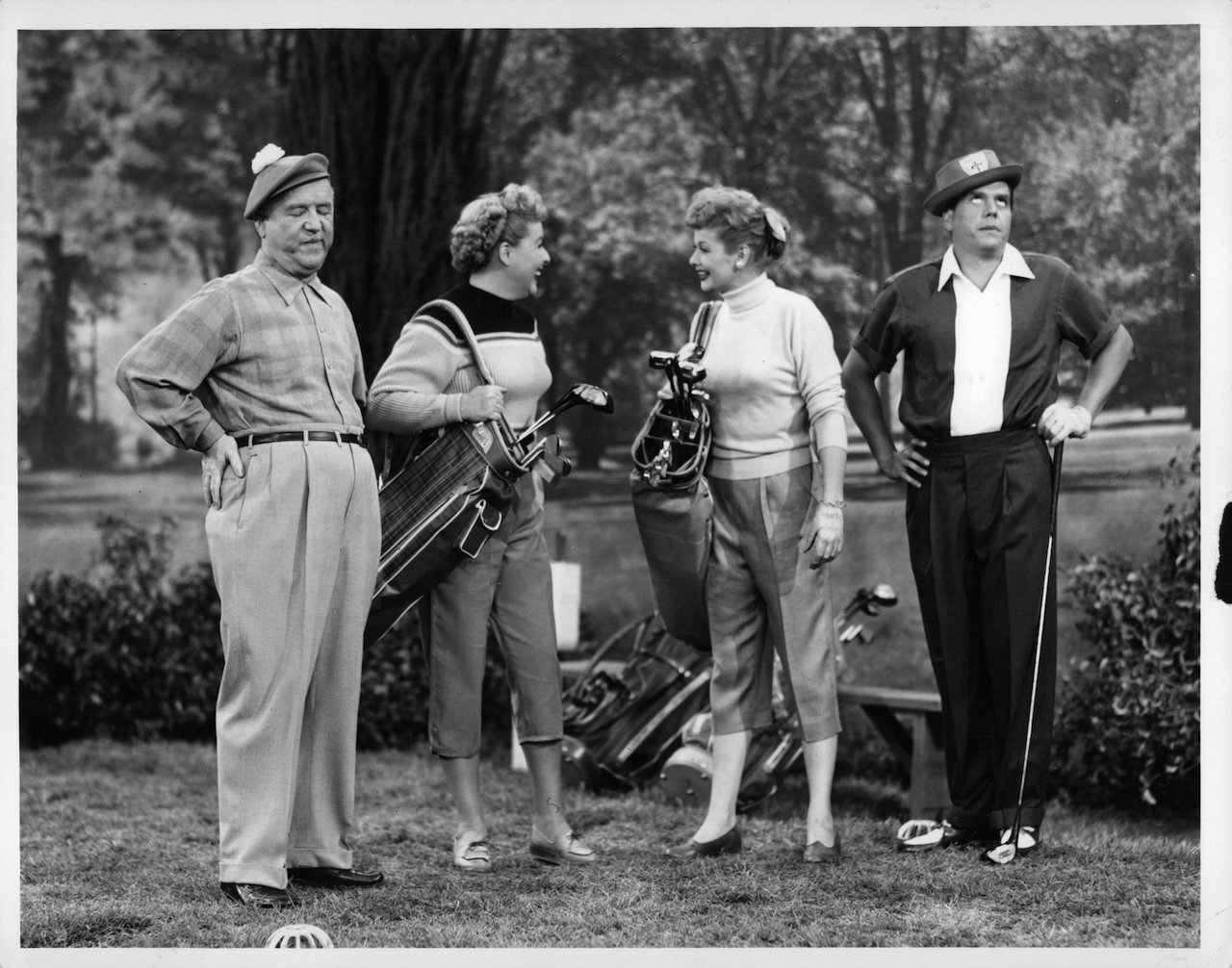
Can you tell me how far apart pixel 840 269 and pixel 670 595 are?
3.10 metres

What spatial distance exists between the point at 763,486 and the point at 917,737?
151cm

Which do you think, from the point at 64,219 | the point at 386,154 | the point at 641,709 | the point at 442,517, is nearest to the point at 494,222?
the point at 442,517

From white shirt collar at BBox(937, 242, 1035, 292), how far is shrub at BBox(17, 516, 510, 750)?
137 inches

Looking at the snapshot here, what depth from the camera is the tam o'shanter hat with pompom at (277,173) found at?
4.91 meters

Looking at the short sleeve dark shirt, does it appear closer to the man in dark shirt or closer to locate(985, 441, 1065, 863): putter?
the man in dark shirt

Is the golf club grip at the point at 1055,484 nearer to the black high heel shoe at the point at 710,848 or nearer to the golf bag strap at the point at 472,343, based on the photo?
the black high heel shoe at the point at 710,848

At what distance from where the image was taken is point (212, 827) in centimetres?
623

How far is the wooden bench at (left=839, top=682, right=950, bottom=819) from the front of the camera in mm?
6234

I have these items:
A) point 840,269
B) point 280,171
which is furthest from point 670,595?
point 840,269

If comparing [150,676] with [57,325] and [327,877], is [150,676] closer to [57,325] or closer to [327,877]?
[57,325]

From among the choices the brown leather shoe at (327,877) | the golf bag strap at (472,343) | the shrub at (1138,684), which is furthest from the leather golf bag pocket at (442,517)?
the shrub at (1138,684)

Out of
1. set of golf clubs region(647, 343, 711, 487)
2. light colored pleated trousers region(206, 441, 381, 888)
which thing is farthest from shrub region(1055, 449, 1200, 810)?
light colored pleated trousers region(206, 441, 381, 888)

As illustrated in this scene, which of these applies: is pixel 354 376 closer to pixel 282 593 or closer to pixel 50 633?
pixel 282 593

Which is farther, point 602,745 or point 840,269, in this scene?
point 840,269
